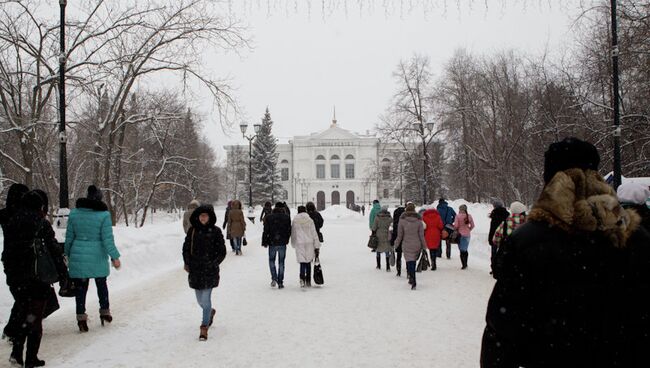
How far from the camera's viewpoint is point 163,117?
1938 centimetres

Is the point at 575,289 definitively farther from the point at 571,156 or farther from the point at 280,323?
the point at 280,323

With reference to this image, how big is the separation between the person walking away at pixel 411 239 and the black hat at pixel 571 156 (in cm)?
868

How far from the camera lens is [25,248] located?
19.5 feet

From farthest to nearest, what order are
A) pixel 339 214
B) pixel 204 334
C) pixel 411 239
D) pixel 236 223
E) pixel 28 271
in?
pixel 339 214, pixel 236 223, pixel 411 239, pixel 204 334, pixel 28 271

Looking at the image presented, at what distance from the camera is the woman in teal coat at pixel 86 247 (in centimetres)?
741

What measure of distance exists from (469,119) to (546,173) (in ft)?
124

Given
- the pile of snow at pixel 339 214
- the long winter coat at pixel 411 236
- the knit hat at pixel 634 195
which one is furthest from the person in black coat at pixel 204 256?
the pile of snow at pixel 339 214

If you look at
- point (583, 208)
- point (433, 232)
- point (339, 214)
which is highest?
point (583, 208)

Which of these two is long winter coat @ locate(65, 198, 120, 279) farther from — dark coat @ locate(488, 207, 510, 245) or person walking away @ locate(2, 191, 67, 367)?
dark coat @ locate(488, 207, 510, 245)

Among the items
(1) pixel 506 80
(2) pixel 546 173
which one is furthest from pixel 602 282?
(1) pixel 506 80

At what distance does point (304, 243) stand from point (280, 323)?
354 cm

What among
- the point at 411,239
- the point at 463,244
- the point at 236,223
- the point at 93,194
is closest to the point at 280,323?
the point at 93,194

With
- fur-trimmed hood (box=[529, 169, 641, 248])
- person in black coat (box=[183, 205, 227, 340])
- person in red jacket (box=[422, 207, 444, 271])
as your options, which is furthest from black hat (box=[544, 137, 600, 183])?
person in red jacket (box=[422, 207, 444, 271])

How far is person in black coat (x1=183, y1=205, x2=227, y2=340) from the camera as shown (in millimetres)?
7086
